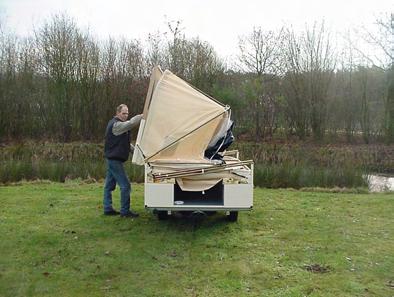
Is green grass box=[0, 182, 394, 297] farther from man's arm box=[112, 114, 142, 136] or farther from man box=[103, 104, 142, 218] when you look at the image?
man's arm box=[112, 114, 142, 136]

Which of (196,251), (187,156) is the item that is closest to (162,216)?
(187,156)

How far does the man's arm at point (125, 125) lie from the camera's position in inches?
290

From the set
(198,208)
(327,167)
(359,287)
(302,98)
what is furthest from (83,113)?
(359,287)

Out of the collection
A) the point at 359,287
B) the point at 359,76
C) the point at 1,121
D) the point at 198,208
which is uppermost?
the point at 359,76

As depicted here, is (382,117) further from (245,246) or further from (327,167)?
(245,246)

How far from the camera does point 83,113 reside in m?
21.2

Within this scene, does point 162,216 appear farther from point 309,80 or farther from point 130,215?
point 309,80

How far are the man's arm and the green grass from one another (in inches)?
57.4

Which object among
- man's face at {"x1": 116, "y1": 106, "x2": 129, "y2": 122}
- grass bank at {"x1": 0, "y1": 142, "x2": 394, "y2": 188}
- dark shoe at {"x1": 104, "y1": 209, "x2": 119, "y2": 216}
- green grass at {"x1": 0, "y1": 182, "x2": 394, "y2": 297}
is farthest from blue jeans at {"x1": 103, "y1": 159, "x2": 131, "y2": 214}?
grass bank at {"x1": 0, "y1": 142, "x2": 394, "y2": 188}

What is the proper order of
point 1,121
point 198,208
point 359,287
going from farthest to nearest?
point 1,121, point 198,208, point 359,287

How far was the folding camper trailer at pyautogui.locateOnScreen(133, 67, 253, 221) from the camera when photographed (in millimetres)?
6742

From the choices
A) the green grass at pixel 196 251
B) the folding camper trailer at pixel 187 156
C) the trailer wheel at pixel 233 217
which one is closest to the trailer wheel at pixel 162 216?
the folding camper trailer at pixel 187 156

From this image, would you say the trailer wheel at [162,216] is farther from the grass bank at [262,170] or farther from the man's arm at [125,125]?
the grass bank at [262,170]

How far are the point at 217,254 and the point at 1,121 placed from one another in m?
17.0
